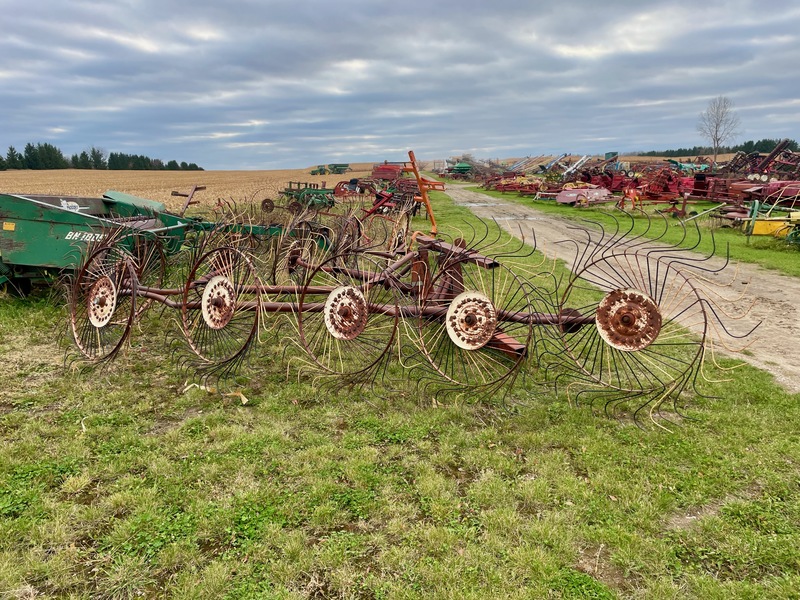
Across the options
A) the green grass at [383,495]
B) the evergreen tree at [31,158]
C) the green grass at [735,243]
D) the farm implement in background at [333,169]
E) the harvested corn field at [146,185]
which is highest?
the evergreen tree at [31,158]

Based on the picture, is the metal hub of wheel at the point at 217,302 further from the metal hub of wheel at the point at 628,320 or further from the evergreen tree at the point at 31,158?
the evergreen tree at the point at 31,158

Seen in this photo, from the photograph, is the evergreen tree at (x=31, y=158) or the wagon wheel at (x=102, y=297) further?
the evergreen tree at (x=31, y=158)

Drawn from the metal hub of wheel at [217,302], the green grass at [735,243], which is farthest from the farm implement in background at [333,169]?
the metal hub of wheel at [217,302]

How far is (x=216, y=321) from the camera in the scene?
3949 millimetres

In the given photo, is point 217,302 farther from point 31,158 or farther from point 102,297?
point 31,158

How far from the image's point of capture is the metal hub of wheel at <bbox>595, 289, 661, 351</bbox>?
10.9ft

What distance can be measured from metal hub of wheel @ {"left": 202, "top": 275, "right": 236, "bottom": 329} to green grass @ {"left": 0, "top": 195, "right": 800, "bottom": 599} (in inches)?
26.4

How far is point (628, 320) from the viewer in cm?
337

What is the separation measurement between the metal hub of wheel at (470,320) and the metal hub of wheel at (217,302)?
1.86 m

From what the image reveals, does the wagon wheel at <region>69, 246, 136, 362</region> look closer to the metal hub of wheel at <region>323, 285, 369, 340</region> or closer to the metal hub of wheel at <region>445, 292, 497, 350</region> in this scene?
the metal hub of wheel at <region>323, 285, 369, 340</region>

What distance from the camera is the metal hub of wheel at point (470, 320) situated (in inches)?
141

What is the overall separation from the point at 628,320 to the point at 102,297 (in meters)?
4.55

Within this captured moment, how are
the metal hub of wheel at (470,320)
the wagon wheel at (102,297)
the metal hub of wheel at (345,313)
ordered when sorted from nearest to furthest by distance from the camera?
the metal hub of wheel at (470,320)
the metal hub of wheel at (345,313)
the wagon wheel at (102,297)

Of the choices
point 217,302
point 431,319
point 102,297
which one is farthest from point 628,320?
point 102,297
